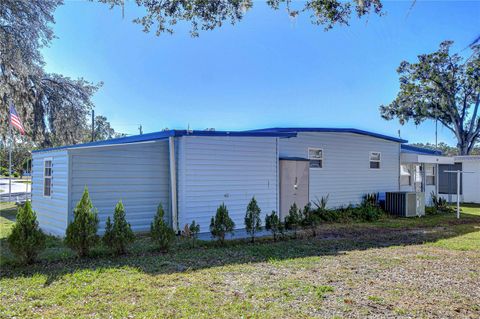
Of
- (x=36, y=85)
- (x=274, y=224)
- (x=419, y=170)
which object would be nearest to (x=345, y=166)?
(x=419, y=170)

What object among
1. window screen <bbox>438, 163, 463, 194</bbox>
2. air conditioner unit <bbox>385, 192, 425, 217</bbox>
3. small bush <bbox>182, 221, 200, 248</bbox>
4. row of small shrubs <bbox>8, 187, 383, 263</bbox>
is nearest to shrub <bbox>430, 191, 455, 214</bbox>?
air conditioner unit <bbox>385, 192, 425, 217</bbox>

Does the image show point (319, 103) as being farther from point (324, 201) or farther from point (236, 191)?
point (236, 191)

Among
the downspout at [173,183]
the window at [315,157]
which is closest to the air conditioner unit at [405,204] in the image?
the window at [315,157]

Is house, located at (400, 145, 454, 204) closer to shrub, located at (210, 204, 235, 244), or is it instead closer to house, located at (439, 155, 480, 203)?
house, located at (439, 155, 480, 203)

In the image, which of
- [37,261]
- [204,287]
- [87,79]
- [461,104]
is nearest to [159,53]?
[87,79]

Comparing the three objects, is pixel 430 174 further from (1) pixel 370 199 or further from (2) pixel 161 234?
(2) pixel 161 234

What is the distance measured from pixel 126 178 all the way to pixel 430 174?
1391cm

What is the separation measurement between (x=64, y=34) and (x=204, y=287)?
1216 centimetres

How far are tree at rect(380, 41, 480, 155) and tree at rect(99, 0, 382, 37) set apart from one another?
24.0m

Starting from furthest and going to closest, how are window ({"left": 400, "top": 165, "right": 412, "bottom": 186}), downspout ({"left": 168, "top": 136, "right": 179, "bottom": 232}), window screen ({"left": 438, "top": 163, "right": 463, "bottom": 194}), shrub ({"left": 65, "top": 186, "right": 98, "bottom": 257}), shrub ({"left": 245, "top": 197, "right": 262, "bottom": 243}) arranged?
→ window screen ({"left": 438, "top": 163, "right": 463, "bottom": 194})
window ({"left": 400, "top": 165, "right": 412, "bottom": 186})
downspout ({"left": 168, "top": 136, "right": 179, "bottom": 232})
shrub ({"left": 245, "top": 197, "right": 262, "bottom": 243})
shrub ({"left": 65, "top": 186, "right": 98, "bottom": 257})

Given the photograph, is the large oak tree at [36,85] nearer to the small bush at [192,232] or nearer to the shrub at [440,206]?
the small bush at [192,232]

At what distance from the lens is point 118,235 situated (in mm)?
6328

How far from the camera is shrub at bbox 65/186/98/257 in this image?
6.07 meters

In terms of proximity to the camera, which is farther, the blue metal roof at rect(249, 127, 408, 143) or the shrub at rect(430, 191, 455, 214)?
the shrub at rect(430, 191, 455, 214)
